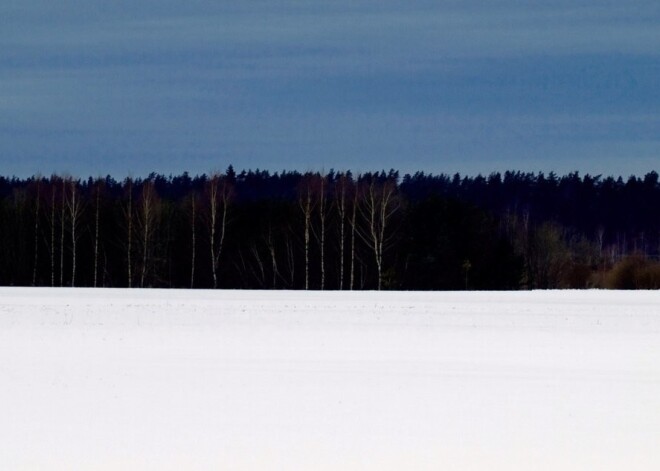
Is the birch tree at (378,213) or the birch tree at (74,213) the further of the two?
the birch tree at (74,213)

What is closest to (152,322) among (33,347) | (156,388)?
(33,347)

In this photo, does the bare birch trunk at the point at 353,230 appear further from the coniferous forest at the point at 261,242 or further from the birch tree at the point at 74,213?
the birch tree at the point at 74,213

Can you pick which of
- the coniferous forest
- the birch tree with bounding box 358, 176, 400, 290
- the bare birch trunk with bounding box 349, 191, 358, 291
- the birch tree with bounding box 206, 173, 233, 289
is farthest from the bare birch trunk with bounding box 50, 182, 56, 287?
the birch tree with bounding box 358, 176, 400, 290

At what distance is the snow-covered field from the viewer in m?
12.7

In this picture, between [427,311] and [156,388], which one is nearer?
[156,388]

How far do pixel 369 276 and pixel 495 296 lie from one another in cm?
2284

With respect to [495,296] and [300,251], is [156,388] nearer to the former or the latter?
[495,296]

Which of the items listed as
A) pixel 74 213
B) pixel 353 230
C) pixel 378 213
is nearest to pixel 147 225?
pixel 74 213

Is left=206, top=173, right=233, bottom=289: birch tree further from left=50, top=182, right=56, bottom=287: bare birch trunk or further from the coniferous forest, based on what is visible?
left=50, top=182, right=56, bottom=287: bare birch trunk

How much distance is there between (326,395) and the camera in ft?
56.2

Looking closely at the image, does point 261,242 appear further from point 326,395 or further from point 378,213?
point 326,395

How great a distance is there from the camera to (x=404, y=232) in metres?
76.5

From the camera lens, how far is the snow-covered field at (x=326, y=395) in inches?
501

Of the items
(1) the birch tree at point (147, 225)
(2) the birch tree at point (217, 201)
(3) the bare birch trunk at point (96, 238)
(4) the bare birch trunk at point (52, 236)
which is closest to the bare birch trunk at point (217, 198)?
(2) the birch tree at point (217, 201)
